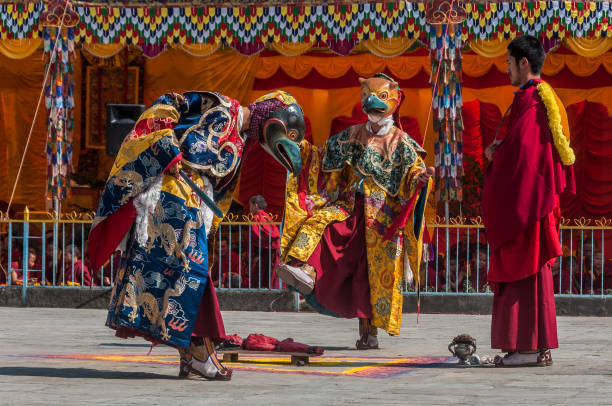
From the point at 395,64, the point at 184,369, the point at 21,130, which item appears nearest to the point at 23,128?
the point at 21,130

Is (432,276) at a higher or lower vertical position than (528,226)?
lower

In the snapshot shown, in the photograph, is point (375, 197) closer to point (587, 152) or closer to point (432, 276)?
point (432, 276)

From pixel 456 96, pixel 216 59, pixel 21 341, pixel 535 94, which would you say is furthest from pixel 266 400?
pixel 216 59

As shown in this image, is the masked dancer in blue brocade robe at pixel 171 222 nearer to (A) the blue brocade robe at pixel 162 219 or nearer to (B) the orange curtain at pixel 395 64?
(A) the blue brocade robe at pixel 162 219

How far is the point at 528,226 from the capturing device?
768 centimetres

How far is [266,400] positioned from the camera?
5.90m

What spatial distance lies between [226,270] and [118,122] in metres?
2.52

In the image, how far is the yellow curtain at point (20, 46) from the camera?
51.0 ft

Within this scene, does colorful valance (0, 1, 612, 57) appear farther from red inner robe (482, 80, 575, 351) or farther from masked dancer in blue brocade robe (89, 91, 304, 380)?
masked dancer in blue brocade robe (89, 91, 304, 380)

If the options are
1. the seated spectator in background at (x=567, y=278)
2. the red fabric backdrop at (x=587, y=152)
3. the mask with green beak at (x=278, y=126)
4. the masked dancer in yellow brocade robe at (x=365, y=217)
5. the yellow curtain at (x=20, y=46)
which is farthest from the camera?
the red fabric backdrop at (x=587, y=152)

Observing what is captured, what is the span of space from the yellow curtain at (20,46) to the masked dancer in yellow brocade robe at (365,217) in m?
7.11

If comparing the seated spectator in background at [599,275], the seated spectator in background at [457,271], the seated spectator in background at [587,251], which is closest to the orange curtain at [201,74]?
the seated spectator in background at [457,271]

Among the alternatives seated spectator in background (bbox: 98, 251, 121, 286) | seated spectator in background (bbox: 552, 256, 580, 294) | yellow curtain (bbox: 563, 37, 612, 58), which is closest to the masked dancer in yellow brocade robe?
seated spectator in background (bbox: 552, 256, 580, 294)

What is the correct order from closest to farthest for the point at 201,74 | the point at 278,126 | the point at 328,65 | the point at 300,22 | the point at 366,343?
1. the point at 278,126
2. the point at 366,343
3. the point at 300,22
4. the point at 201,74
5. the point at 328,65
